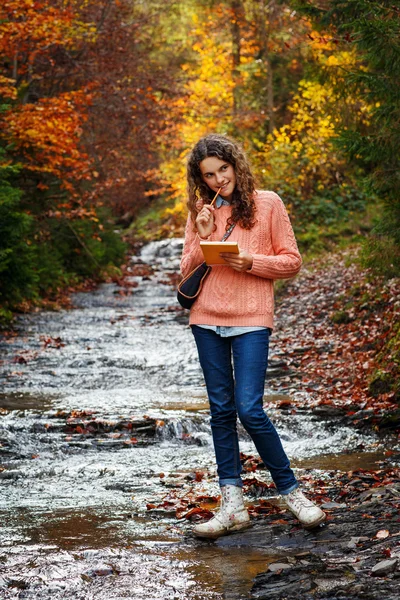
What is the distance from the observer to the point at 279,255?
15.1 ft

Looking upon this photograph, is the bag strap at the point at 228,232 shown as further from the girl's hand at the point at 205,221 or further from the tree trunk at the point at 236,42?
the tree trunk at the point at 236,42

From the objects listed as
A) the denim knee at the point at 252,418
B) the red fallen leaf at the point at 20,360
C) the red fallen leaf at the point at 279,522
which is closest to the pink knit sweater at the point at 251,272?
the denim knee at the point at 252,418

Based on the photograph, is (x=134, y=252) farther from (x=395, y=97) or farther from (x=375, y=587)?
(x=375, y=587)

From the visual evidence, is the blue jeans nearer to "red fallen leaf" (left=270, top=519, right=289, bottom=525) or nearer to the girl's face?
"red fallen leaf" (left=270, top=519, right=289, bottom=525)

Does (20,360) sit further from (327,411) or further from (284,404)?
(327,411)

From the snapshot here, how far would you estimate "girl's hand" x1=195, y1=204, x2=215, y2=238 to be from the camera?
178 inches

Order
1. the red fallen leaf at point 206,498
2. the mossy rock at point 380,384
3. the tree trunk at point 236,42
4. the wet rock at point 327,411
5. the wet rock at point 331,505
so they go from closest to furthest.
A: the wet rock at point 331,505 → the red fallen leaf at point 206,498 → the wet rock at point 327,411 → the mossy rock at point 380,384 → the tree trunk at point 236,42

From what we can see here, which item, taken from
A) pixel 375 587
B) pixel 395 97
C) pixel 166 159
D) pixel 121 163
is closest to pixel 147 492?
pixel 375 587

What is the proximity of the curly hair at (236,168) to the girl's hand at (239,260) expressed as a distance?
25cm

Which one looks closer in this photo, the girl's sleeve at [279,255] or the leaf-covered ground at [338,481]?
the leaf-covered ground at [338,481]

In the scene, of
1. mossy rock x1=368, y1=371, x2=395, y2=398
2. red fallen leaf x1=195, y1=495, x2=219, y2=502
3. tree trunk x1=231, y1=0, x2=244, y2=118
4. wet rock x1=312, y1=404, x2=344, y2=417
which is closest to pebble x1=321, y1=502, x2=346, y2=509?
red fallen leaf x1=195, y1=495, x2=219, y2=502

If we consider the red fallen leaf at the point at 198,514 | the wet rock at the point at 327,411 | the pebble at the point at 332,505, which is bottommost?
the wet rock at the point at 327,411

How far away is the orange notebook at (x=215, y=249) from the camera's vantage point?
14.1 ft

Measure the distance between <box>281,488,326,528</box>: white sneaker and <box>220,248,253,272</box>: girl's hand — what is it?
1325 millimetres
